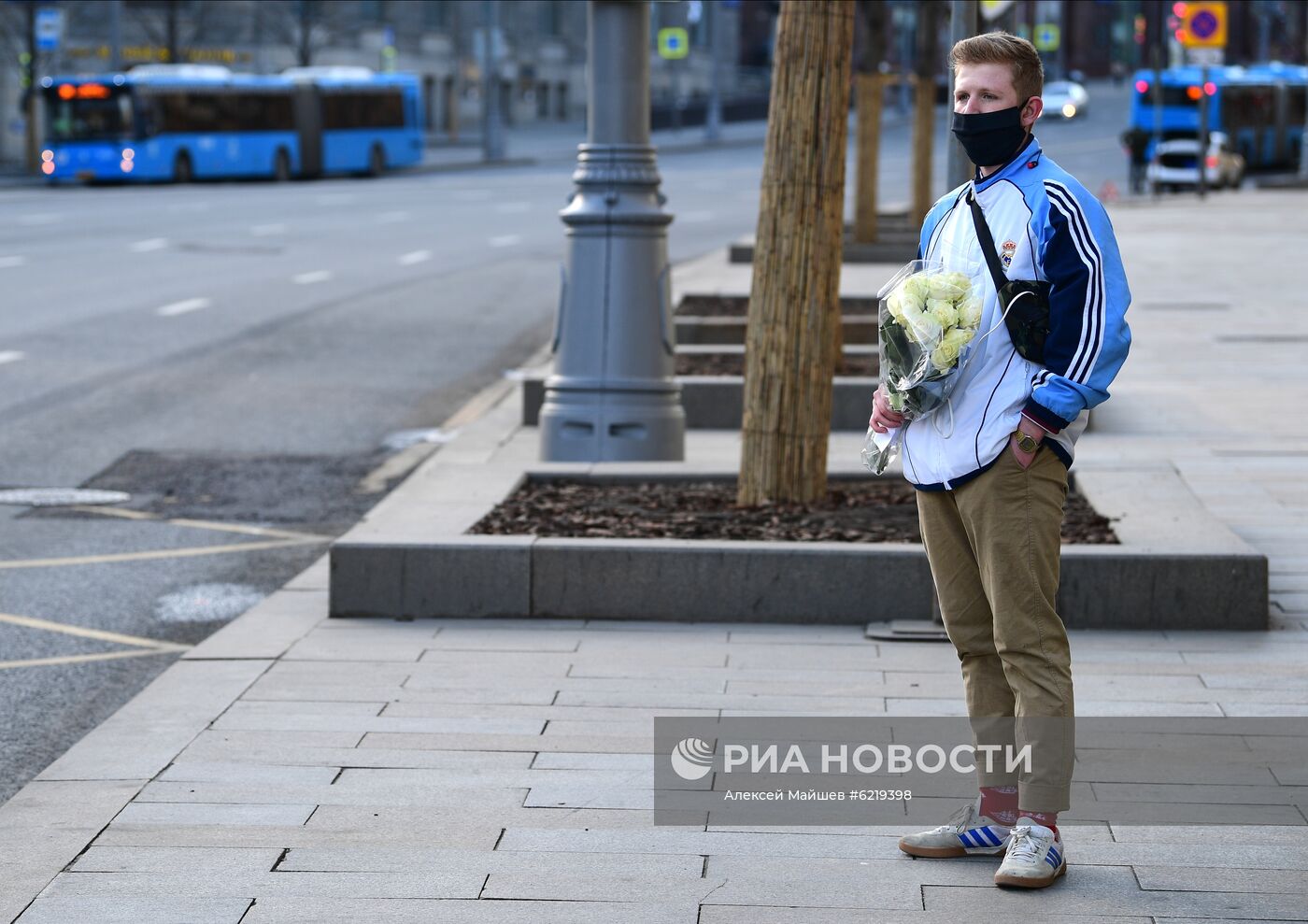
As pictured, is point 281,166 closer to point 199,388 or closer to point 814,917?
point 199,388

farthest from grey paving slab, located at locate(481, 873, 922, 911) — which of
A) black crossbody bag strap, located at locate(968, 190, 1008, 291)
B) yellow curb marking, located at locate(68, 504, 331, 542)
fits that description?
yellow curb marking, located at locate(68, 504, 331, 542)

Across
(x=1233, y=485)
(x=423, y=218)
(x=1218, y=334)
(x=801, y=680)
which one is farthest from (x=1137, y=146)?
(x=801, y=680)

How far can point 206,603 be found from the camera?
302 inches

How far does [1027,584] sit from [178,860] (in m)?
1.94

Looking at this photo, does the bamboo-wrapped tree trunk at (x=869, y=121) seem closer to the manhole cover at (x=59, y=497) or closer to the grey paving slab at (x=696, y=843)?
the manhole cover at (x=59, y=497)

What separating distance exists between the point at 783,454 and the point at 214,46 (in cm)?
6825

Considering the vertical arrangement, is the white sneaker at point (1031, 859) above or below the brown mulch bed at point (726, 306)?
below

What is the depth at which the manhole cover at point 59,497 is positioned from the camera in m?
9.91

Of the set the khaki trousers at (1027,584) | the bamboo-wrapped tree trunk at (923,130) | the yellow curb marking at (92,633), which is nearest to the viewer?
the khaki trousers at (1027,584)

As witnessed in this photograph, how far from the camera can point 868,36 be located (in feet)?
75.0

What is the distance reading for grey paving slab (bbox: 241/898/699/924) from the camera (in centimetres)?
401

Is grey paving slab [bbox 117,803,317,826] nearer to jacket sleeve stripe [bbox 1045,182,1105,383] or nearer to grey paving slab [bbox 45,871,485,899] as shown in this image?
grey paving slab [bbox 45,871,485,899]

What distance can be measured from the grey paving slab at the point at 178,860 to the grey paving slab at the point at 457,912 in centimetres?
24

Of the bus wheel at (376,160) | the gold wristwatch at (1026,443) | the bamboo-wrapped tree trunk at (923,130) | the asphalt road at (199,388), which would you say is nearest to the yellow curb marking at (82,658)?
the asphalt road at (199,388)
